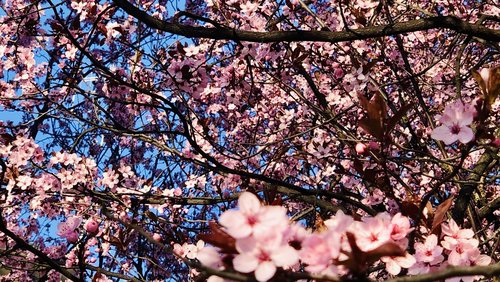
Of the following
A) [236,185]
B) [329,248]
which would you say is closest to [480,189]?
[236,185]

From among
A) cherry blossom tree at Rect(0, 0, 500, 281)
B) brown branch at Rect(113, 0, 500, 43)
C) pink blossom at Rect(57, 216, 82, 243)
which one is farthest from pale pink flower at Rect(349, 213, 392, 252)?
pink blossom at Rect(57, 216, 82, 243)

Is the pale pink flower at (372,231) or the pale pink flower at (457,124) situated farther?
the pale pink flower at (457,124)

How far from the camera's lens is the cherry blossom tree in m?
1.19

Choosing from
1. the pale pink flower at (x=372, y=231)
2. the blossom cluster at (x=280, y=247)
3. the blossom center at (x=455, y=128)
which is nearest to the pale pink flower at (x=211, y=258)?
the blossom cluster at (x=280, y=247)

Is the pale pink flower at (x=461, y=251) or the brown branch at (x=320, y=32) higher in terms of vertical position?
the brown branch at (x=320, y=32)

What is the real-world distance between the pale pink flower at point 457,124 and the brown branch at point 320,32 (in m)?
0.88

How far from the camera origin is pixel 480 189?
4258 millimetres

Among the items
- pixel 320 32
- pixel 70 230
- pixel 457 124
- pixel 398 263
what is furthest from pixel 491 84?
pixel 70 230

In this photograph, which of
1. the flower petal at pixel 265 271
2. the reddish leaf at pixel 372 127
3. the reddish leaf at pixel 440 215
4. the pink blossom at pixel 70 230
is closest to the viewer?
the flower petal at pixel 265 271

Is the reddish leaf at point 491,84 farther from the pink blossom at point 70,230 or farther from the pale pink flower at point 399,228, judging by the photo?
the pink blossom at point 70,230

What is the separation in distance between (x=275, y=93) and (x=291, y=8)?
244 centimetres

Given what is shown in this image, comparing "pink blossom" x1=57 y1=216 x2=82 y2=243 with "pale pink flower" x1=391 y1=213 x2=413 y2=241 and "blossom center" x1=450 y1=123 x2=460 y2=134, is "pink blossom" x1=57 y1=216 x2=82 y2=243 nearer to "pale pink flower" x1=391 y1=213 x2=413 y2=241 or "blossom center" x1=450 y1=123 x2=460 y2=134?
"pale pink flower" x1=391 y1=213 x2=413 y2=241

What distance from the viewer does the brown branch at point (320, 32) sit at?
2.47 m

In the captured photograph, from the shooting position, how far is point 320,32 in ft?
8.16
